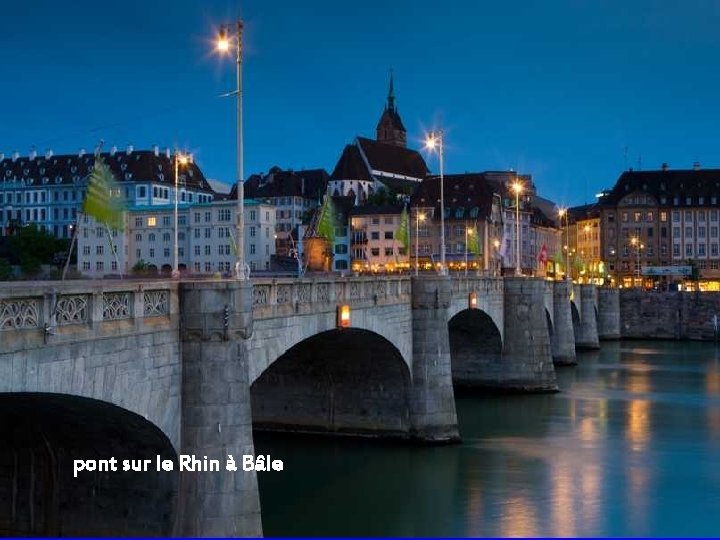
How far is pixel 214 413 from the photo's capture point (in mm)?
21203

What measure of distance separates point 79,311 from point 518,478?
77.8ft

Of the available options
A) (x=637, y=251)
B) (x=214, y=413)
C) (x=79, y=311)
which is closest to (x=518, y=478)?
(x=214, y=413)

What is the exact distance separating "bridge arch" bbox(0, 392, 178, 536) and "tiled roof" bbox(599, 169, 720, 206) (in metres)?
140

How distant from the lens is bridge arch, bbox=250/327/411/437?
40519 millimetres

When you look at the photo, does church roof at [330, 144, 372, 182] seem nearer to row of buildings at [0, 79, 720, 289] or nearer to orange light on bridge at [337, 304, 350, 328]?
row of buildings at [0, 79, 720, 289]

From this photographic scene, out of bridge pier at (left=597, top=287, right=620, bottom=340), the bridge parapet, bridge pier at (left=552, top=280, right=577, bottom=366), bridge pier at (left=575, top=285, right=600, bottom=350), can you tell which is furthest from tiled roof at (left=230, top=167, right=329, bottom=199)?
the bridge parapet

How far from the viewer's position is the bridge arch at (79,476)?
20438 mm

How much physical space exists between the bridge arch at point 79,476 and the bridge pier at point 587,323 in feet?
268

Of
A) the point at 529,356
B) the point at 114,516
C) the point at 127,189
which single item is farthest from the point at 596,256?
the point at 114,516

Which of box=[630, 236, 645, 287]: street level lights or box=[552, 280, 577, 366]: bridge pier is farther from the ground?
box=[630, 236, 645, 287]: street level lights

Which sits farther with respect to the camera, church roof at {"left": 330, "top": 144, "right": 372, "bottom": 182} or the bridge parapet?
church roof at {"left": 330, "top": 144, "right": 372, "bottom": 182}

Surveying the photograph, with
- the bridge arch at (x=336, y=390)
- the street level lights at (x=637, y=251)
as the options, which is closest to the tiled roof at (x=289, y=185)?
the street level lights at (x=637, y=251)

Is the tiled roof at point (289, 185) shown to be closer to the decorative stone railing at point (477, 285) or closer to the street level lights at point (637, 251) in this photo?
the street level lights at point (637, 251)

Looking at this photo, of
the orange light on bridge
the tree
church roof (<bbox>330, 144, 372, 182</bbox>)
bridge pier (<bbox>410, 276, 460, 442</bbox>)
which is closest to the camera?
the orange light on bridge
